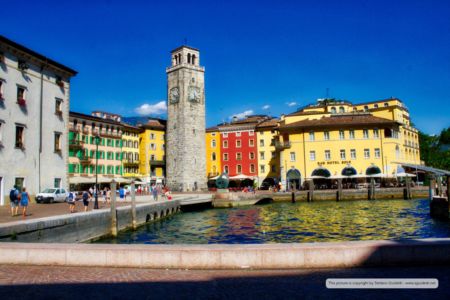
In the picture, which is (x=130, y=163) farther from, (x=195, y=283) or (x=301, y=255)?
(x=195, y=283)

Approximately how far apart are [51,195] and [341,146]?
42.3m

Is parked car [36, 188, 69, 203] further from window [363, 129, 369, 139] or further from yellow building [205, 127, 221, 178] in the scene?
yellow building [205, 127, 221, 178]

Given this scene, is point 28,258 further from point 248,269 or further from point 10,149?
point 10,149

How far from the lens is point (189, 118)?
7056 centimetres

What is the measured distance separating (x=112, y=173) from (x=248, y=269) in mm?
64947


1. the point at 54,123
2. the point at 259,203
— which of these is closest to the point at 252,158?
the point at 259,203

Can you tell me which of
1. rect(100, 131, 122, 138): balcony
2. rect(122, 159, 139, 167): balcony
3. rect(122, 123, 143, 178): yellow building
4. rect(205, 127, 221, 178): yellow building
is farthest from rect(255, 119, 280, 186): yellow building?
rect(100, 131, 122, 138): balcony

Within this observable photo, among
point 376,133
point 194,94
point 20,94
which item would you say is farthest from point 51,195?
point 376,133

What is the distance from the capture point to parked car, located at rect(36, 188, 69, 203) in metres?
31.9

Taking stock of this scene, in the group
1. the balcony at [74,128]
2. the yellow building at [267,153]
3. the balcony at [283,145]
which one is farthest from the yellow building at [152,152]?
the balcony at [283,145]

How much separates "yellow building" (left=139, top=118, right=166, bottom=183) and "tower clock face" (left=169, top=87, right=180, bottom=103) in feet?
28.7

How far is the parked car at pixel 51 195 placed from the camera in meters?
31.9

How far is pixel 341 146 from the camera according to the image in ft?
196

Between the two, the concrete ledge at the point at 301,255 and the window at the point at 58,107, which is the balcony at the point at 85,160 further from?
the concrete ledge at the point at 301,255
